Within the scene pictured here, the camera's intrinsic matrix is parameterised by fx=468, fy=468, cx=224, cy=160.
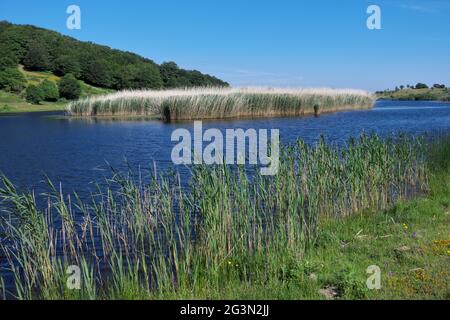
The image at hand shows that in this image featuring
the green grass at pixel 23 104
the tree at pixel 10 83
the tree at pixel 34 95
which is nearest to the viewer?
the green grass at pixel 23 104

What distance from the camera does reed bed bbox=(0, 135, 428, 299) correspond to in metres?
6.36

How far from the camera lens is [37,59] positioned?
100250mm

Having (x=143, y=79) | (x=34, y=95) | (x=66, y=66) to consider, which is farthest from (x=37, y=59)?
(x=34, y=95)

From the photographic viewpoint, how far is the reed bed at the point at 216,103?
119 ft

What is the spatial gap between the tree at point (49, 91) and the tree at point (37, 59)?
84.5 ft

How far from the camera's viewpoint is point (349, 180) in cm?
975

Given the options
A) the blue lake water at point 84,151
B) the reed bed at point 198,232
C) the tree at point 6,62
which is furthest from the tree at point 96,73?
the reed bed at point 198,232

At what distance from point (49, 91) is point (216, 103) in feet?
162

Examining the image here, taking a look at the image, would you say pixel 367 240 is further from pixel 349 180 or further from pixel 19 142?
pixel 19 142

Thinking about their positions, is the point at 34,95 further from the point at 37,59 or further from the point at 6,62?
the point at 37,59

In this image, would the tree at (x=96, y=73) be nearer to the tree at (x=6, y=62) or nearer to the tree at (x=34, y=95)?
the tree at (x=6, y=62)

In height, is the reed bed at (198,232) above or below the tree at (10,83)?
below

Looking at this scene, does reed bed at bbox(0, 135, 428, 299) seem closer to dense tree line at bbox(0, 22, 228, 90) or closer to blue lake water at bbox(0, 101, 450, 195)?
blue lake water at bbox(0, 101, 450, 195)
